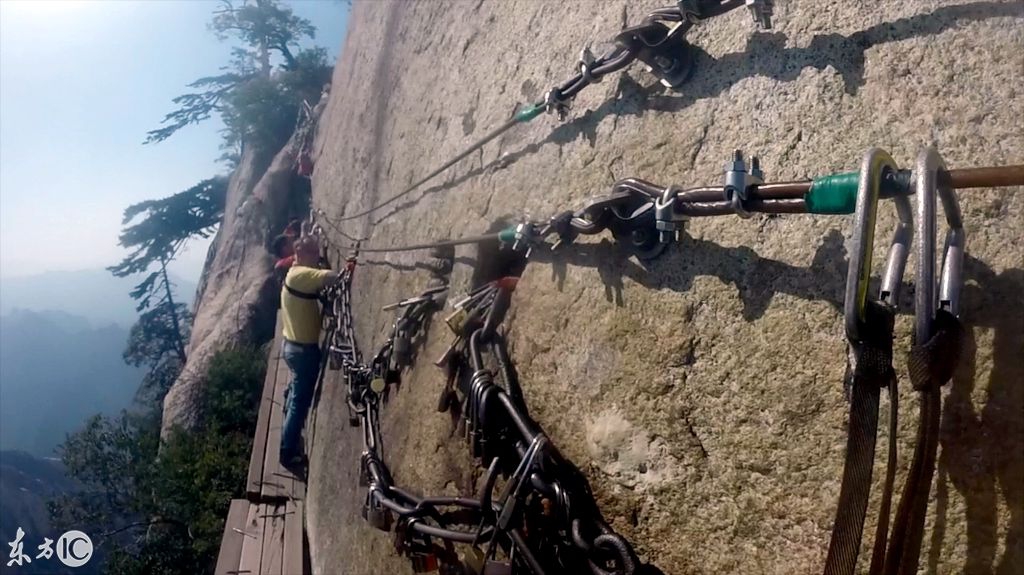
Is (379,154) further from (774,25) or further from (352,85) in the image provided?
(774,25)

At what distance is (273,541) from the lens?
4.22 metres

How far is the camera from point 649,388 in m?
1.58

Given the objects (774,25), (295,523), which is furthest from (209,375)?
(774,25)

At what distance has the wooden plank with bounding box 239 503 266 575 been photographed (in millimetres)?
3954

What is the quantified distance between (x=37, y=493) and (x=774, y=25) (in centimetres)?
1016

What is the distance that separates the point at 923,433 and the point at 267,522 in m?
4.45

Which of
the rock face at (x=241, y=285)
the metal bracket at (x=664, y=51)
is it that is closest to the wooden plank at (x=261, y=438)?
the rock face at (x=241, y=285)

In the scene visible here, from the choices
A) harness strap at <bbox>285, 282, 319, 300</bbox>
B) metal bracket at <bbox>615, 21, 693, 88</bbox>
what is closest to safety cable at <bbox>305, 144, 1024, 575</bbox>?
metal bracket at <bbox>615, 21, 693, 88</bbox>

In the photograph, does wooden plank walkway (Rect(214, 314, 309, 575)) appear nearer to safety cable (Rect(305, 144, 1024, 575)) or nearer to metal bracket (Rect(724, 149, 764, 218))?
safety cable (Rect(305, 144, 1024, 575))

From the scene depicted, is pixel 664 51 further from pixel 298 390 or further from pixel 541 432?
pixel 298 390

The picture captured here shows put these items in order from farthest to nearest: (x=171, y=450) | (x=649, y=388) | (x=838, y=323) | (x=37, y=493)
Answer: (x=37, y=493)
(x=171, y=450)
(x=649, y=388)
(x=838, y=323)

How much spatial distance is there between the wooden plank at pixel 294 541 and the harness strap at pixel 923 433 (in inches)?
145

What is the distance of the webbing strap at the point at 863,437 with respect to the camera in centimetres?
99

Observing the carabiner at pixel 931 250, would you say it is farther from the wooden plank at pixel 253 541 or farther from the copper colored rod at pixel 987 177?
the wooden plank at pixel 253 541
